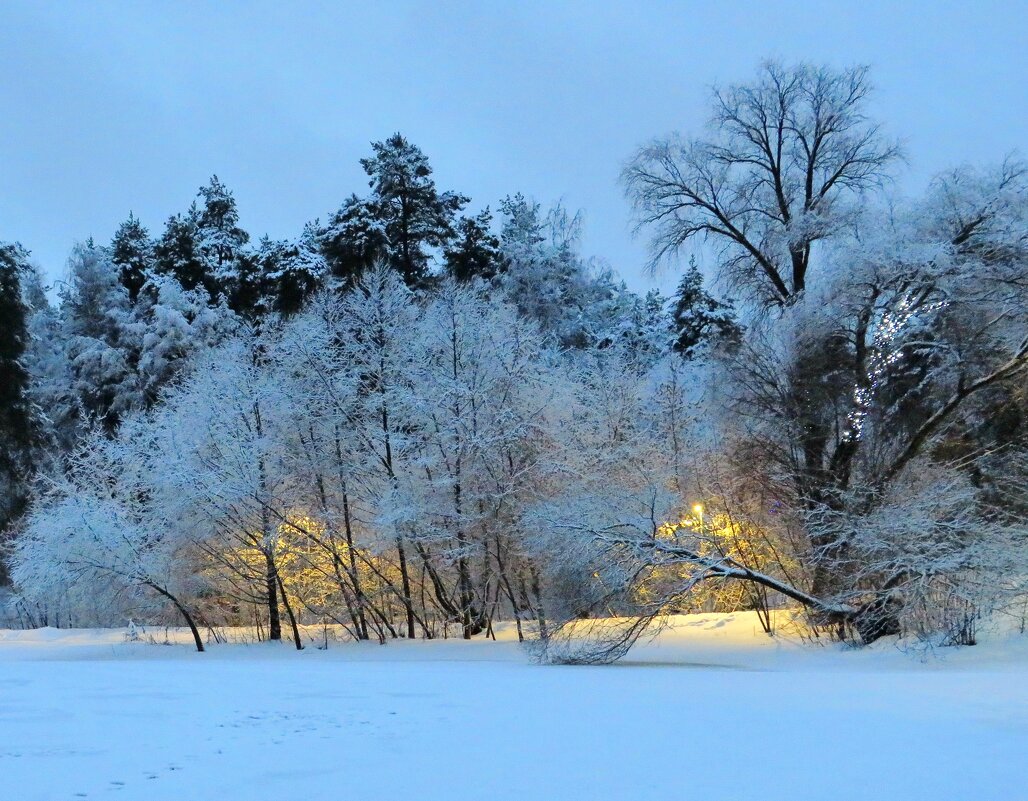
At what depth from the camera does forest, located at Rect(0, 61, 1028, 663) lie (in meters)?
12.9

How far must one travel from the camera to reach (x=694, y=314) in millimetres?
35906

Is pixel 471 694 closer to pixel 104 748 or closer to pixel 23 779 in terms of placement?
pixel 104 748

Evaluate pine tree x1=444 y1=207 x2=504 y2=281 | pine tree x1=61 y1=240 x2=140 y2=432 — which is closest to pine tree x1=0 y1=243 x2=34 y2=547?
pine tree x1=61 y1=240 x2=140 y2=432

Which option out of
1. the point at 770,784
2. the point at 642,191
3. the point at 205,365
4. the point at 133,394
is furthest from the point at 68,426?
the point at 770,784

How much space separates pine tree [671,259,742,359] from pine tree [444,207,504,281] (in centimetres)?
802

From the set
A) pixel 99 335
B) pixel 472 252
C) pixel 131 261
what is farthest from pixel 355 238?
pixel 131 261

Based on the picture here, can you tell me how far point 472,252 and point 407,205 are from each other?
3.03 m

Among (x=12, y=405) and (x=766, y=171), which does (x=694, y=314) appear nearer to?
(x=766, y=171)

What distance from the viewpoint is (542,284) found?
3222 cm

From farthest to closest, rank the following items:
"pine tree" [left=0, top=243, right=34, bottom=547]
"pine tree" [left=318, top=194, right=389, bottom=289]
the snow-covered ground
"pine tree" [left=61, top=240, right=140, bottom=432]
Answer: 1. "pine tree" [left=61, top=240, right=140, bottom=432]
2. "pine tree" [left=318, top=194, right=389, bottom=289]
3. "pine tree" [left=0, top=243, right=34, bottom=547]
4. the snow-covered ground

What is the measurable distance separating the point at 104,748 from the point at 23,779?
0.76 meters

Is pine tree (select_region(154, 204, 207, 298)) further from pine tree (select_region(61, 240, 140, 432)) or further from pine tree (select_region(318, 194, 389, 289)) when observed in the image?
pine tree (select_region(318, 194, 389, 289))

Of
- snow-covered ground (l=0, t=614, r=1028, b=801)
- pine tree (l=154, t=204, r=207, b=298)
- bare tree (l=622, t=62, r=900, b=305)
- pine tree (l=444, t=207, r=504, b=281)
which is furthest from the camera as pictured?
pine tree (l=154, t=204, r=207, b=298)

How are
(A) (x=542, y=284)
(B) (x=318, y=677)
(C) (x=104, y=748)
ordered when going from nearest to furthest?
(C) (x=104, y=748) < (B) (x=318, y=677) < (A) (x=542, y=284)
